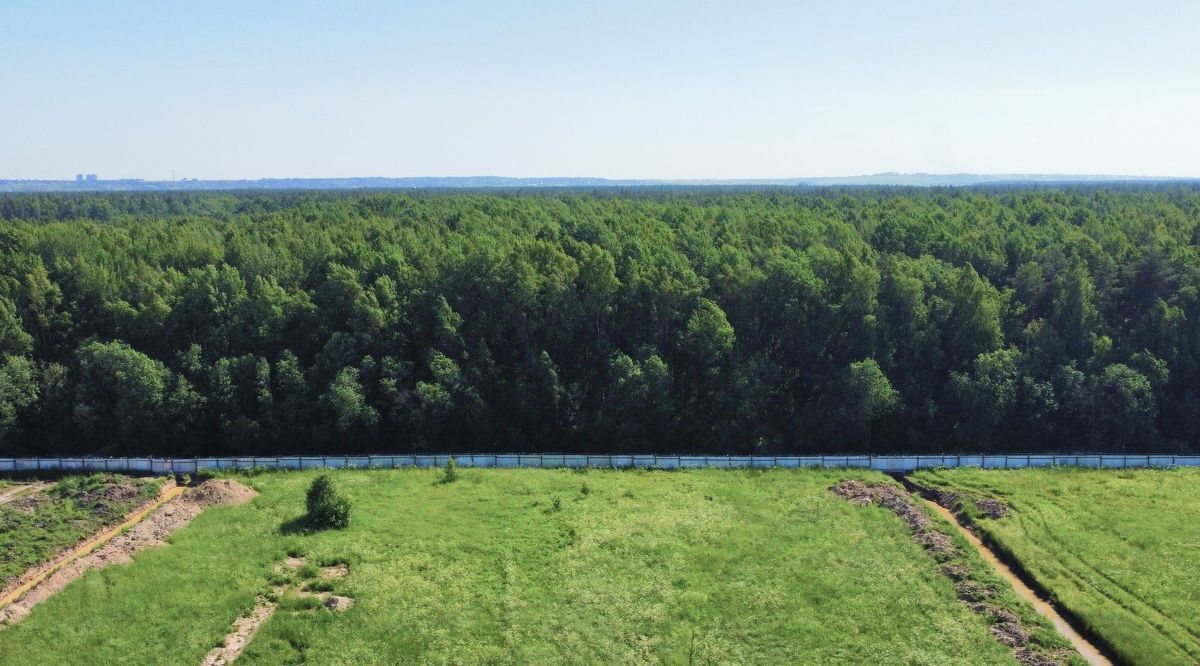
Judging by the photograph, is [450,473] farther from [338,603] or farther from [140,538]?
[140,538]

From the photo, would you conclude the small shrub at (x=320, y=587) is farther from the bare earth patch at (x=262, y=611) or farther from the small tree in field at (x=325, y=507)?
the small tree in field at (x=325, y=507)

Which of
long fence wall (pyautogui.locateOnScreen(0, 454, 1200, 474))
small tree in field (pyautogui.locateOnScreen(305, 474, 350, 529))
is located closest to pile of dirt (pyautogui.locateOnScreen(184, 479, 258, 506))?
long fence wall (pyautogui.locateOnScreen(0, 454, 1200, 474))

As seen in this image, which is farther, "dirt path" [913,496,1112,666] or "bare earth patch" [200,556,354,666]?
"dirt path" [913,496,1112,666]

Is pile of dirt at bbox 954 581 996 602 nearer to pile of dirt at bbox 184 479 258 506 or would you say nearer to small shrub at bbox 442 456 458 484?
small shrub at bbox 442 456 458 484

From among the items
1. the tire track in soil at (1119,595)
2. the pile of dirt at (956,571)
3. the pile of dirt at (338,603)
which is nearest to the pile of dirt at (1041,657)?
the tire track in soil at (1119,595)

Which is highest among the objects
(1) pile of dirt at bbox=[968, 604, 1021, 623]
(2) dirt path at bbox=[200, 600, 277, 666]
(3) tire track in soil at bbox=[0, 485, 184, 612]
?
(3) tire track in soil at bbox=[0, 485, 184, 612]
